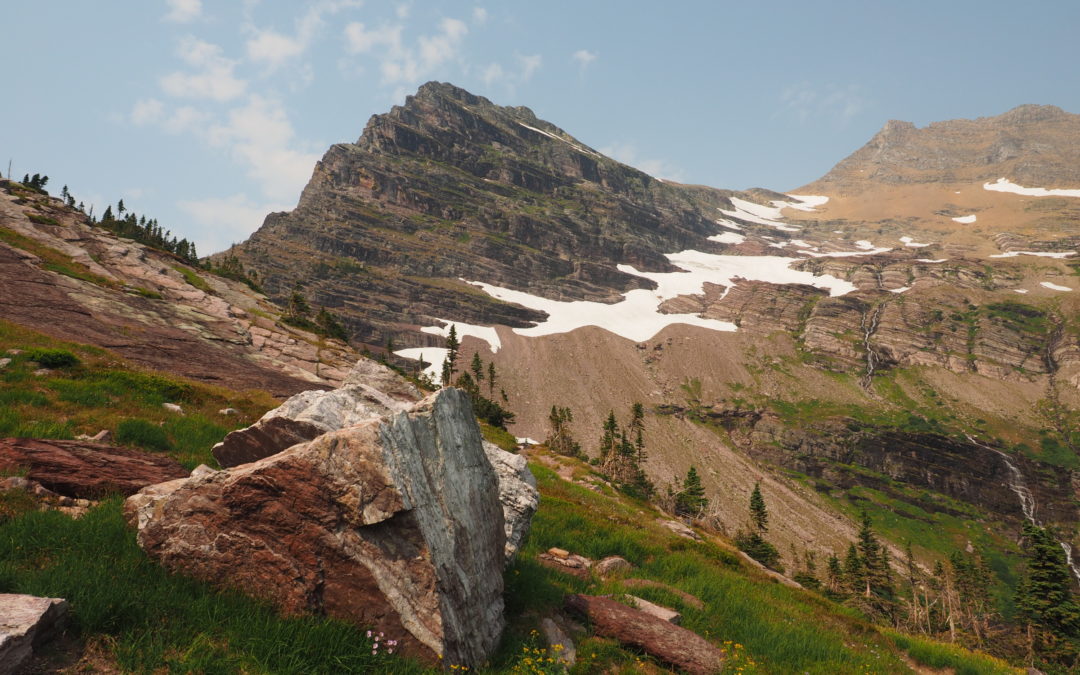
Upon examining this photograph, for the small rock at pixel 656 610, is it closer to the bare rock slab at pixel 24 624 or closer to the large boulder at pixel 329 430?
the large boulder at pixel 329 430

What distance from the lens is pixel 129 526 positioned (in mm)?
6668

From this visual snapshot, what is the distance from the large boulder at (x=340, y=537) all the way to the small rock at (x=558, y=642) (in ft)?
3.67

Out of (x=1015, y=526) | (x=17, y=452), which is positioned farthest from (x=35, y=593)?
(x=1015, y=526)

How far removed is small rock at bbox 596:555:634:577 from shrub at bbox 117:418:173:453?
11010 millimetres

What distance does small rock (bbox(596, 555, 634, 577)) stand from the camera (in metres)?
11.5

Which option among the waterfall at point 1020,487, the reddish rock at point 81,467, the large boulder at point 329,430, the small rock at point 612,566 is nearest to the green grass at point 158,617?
the reddish rock at point 81,467

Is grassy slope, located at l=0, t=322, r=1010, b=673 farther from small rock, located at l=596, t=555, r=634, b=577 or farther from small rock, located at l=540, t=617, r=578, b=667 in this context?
small rock, located at l=596, t=555, r=634, b=577

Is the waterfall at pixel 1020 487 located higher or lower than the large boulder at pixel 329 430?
lower

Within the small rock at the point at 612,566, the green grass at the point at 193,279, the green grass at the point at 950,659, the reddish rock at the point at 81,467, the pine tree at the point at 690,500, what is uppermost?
the green grass at the point at 193,279

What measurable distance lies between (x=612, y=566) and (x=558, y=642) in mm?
4411

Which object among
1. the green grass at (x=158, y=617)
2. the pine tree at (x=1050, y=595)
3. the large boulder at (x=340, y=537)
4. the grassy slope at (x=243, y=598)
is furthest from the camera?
the pine tree at (x=1050, y=595)

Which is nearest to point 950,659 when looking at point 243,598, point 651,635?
point 651,635

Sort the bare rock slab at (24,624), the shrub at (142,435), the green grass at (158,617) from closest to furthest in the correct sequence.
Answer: the bare rock slab at (24,624) < the green grass at (158,617) < the shrub at (142,435)

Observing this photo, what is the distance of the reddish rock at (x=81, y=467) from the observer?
25.8 ft
